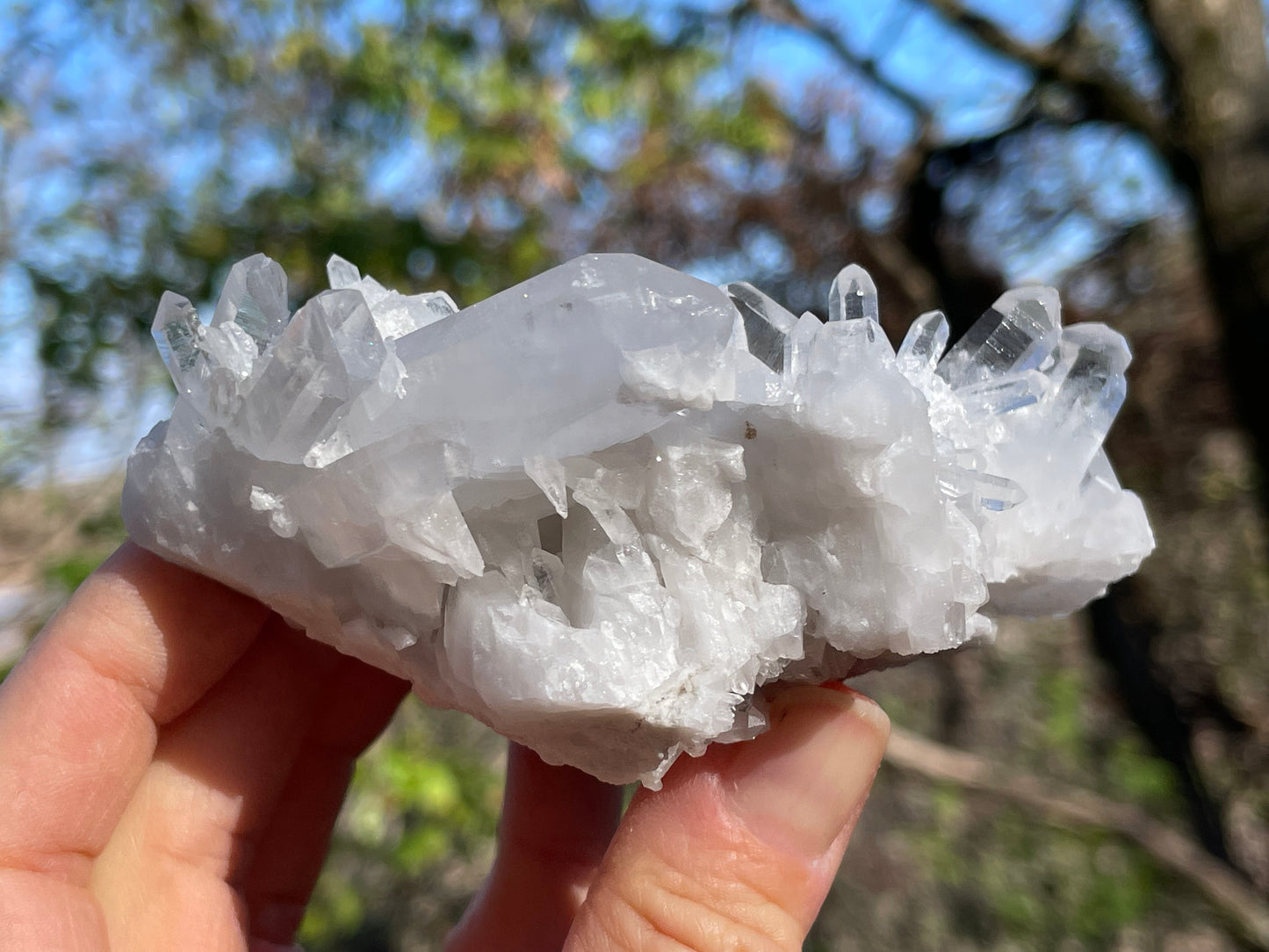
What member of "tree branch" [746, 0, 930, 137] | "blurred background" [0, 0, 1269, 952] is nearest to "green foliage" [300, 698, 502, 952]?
"blurred background" [0, 0, 1269, 952]

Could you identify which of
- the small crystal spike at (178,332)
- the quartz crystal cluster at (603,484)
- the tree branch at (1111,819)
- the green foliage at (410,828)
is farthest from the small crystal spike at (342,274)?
the tree branch at (1111,819)

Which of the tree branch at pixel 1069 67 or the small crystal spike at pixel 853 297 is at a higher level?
the small crystal spike at pixel 853 297

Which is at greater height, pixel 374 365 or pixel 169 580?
pixel 374 365

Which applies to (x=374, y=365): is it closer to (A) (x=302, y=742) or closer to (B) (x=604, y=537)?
(B) (x=604, y=537)

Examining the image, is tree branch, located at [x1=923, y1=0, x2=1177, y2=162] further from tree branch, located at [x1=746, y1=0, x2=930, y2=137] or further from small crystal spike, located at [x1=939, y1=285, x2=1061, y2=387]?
small crystal spike, located at [x1=939, y1=285, x2=1061, y2=387]

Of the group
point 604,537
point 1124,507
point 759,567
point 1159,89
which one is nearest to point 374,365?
point 604,537

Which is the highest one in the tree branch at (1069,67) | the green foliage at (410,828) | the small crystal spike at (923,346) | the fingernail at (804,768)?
the small crystal spike at (923,346)

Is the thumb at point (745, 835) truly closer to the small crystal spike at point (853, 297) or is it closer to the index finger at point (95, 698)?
the small crystal spike at point (853, 297)
